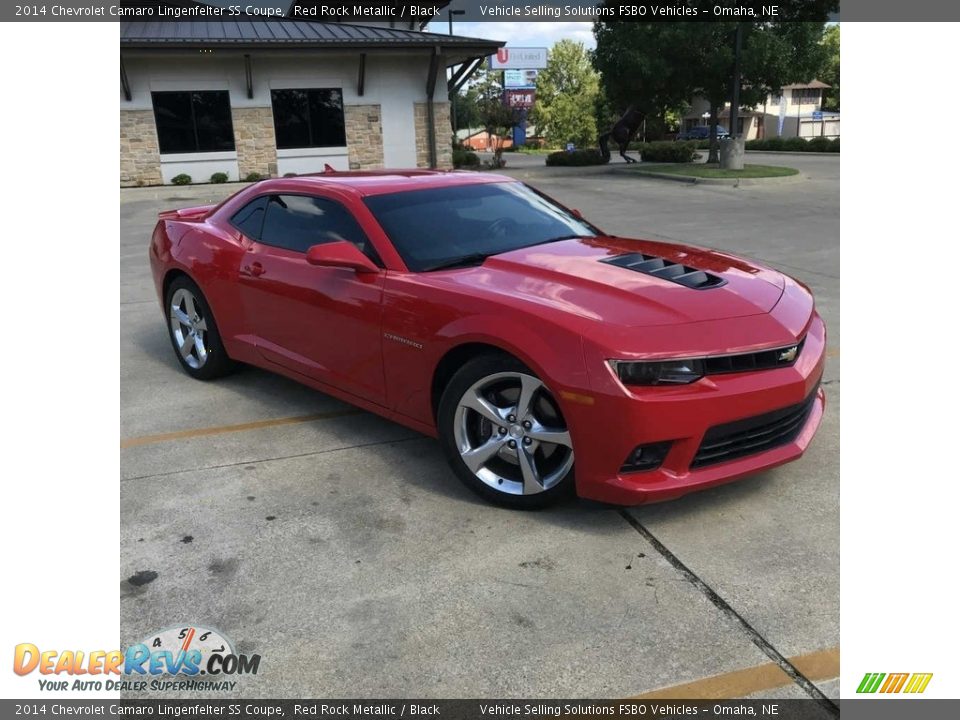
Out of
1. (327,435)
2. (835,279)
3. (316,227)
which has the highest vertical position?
(316,227)

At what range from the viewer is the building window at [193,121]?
75.9ft

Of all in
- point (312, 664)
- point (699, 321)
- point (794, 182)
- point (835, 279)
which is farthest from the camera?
point (794, 182)

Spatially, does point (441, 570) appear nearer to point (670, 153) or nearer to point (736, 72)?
point (736, 72)

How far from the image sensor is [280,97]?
24.0 m

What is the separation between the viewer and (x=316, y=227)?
14.5 feet

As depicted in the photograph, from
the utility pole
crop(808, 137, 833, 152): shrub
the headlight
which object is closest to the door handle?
the headlight

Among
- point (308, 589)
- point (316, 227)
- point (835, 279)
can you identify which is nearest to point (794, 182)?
point (835, 279)

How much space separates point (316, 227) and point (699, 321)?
2322 mm

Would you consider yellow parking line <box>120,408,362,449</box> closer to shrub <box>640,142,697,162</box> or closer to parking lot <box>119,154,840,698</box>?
parking lot <box>119,154,840,698</box>

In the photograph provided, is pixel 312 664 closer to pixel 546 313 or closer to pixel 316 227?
pixel 546 313

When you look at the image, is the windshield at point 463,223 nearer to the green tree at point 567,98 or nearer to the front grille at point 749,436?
the front grille at point 749,436

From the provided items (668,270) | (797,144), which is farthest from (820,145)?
(668,270)

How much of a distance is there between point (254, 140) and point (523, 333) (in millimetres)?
23047

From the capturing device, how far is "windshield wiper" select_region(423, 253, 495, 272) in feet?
12.6
